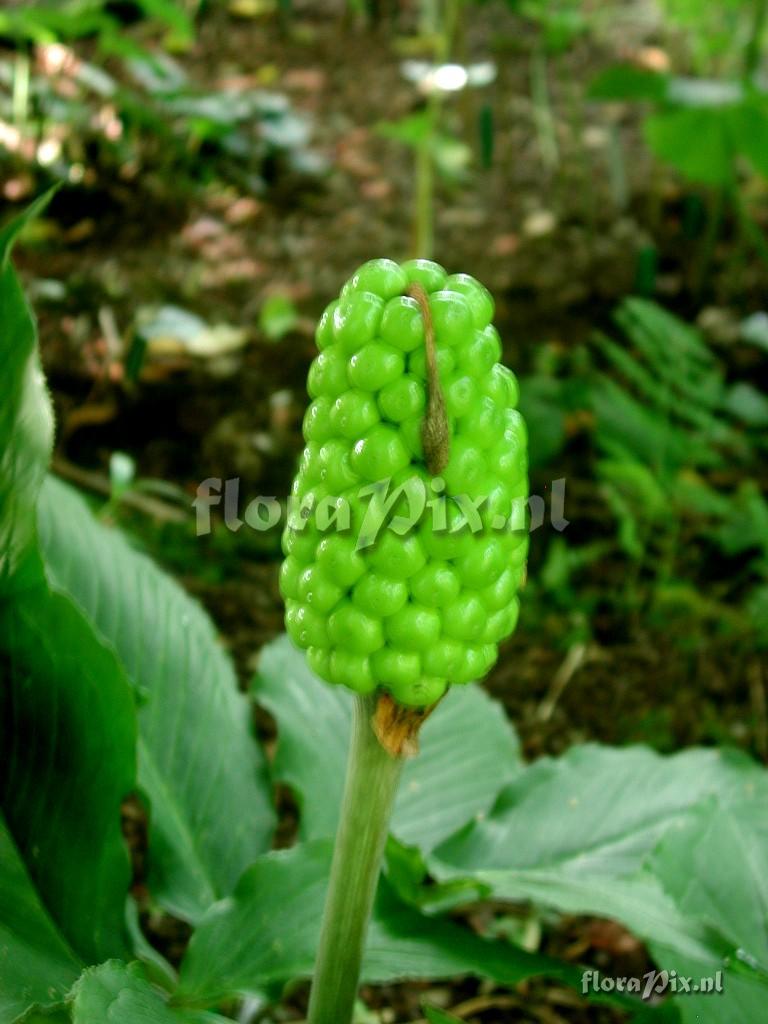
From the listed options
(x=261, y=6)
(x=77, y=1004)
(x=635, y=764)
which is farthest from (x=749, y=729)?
(x=261, y=6)

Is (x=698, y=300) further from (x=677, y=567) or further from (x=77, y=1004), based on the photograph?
(x=77, y=1004)

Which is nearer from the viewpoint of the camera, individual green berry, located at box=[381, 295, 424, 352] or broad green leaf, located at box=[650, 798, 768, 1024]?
individual green berry, located at box=[381, 295, 424, 352]

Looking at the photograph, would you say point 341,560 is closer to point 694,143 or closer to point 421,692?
point 421,692

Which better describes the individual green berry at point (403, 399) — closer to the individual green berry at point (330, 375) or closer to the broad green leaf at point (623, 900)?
the individual green berry at point (330, 375)

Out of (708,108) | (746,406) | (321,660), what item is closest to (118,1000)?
(321,660)

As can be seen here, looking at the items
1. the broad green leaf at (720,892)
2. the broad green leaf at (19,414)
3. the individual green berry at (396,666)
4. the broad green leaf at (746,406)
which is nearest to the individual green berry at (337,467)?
the individual green berry at (396,666)

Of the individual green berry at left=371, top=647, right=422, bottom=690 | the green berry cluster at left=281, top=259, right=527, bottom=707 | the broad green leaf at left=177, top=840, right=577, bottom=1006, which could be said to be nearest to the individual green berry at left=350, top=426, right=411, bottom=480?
the green berry cluster at left=281, top=259, right=527, bottom=707

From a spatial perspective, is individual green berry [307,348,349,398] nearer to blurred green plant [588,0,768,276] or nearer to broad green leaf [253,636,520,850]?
broad green leaf [253,636,520,850]
